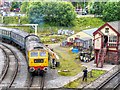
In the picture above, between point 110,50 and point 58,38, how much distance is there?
70.4ft

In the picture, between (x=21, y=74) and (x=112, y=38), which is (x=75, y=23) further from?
(x=21, y=74)

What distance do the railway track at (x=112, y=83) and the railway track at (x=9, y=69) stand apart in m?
6.71

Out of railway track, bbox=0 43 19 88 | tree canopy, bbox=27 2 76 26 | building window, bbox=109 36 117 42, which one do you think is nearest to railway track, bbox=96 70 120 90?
building window, bbox=109 36 117 42

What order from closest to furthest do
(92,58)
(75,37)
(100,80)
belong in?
(100,80)
(92,58)
(75,37)

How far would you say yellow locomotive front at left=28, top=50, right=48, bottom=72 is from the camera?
27062 mm

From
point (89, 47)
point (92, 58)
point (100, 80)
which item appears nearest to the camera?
point (100, 80)

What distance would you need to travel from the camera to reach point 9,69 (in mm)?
30094

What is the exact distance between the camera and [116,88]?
2383cm

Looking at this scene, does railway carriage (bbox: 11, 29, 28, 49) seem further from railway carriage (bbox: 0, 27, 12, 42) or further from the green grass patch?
the green grass patch

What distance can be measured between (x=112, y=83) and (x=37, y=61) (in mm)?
6406

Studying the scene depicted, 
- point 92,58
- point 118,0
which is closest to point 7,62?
point 92,58

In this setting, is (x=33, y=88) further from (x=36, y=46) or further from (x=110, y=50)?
(x=110, y=50)

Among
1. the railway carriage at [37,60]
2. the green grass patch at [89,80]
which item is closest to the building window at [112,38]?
the green grass patch at [89,80]

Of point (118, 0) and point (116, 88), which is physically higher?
point (118, 0)
